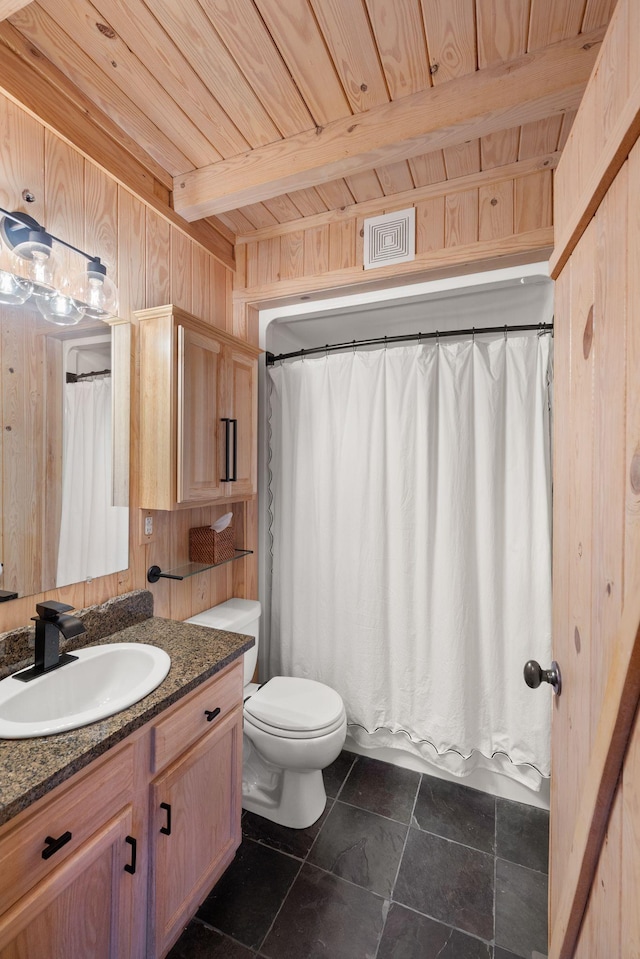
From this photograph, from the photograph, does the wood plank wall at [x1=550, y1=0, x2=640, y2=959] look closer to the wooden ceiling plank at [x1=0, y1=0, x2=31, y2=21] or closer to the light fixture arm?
the wooden ceiling plank at [x1=0, y1=0, x2=31, y2=21]

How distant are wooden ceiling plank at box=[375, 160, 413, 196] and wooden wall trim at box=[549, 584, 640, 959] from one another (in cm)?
182

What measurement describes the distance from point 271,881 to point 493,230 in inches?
101

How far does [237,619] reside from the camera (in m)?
1.98

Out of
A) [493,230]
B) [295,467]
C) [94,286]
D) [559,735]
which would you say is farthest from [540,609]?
[94,286]

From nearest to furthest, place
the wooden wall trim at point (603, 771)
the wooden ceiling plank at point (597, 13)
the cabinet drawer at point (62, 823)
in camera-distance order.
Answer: the wooden wall trim at point (603, 771) → the cabinet drawer at point (62, 823) → the wooden ceiling plank at point (597, 13)

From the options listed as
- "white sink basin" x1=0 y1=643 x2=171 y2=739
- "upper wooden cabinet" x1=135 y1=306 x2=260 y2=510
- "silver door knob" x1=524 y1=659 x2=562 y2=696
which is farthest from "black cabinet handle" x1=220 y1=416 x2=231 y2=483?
"silver door knob" x1=524 y1=659 x2=562 y2=696

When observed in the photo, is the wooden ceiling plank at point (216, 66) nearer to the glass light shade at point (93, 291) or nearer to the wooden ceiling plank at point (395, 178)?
the wooden ceiling plank at point (395, 178)

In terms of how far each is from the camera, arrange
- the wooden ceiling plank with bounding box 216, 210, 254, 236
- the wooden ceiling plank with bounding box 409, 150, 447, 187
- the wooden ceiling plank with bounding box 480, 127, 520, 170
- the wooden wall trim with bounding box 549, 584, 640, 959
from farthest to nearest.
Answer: the wooden ceiling plank with bounding box 216, 210, 254, 236 < the wooden ceiling plank with bounding box 409, 150, 447, 187 < the wooden ceiling plank with bounding box 480, 127, 520, 170 < the wooden wall trim with bounding box 549, 584, 640, 959

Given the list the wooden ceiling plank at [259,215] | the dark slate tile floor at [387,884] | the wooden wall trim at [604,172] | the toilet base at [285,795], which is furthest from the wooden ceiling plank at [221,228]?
the dark slate tile floor at [387,884]

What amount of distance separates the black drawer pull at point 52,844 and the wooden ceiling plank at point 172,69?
197 cm

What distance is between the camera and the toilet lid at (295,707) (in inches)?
65.6

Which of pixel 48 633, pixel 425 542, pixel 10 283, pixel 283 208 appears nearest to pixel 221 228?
pixel 283 208

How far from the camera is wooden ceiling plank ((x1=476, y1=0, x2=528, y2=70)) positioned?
1120mm

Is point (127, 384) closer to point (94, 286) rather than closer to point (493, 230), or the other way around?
point (94, 286)
